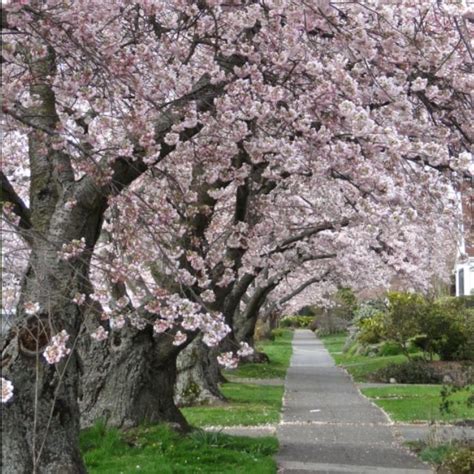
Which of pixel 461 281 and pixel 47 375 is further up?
pixel 461 281

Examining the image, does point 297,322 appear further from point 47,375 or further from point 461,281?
point 47,375

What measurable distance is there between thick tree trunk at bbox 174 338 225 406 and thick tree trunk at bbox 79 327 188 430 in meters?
5.78

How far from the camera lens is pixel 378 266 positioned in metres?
24.9

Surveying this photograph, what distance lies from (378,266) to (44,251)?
20332mm

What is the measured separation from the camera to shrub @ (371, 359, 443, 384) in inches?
893

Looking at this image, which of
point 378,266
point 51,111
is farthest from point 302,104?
point 378,266

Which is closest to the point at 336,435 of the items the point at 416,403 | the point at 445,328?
the point at 416,403

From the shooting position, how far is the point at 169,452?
370 inches

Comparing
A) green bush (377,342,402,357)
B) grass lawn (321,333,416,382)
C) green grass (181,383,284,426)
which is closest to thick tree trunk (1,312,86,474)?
green grass (181,383,284,426)

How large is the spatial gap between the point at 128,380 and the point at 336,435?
3762 mm

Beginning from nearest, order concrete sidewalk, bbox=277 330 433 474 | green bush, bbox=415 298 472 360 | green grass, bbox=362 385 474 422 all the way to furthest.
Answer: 1. concrete sidewalk, bbox=277 330 433 474
2. green grass, bbox=362 385 474 422
3. green bush, bbox=415 298 472 360

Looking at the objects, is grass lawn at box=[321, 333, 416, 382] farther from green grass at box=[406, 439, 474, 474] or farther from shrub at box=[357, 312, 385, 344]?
green grass at box=[406, 439, 474, 474]

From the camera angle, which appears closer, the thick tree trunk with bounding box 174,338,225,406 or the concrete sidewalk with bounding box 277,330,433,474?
the concrete sidewalk with bounding box 277,330,433,474

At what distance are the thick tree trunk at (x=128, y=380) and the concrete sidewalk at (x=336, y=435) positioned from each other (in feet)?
6.11
